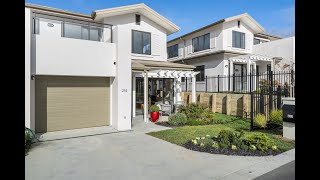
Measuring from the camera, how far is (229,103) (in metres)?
17.3

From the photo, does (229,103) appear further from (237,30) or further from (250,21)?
(250,21)

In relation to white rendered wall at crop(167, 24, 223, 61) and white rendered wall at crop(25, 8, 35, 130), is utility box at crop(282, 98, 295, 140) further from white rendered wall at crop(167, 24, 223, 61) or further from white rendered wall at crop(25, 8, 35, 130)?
white rendered wall at crop(167, 24, 223, 61)

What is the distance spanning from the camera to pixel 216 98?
18797mm

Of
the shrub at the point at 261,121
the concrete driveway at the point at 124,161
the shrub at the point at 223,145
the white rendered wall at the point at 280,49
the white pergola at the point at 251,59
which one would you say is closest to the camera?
the concrete driveway at the point at 124,161

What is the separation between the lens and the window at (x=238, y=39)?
23.8m

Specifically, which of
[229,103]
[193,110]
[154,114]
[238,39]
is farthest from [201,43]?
[154,114]

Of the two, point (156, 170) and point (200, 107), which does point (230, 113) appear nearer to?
point (200, 107)

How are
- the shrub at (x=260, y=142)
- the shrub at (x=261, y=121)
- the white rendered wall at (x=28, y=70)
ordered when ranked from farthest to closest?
the shrub at (x=261, y=121) < the white rendered wall at (x=28, y=70) < the shrub at (x=260, y=142)

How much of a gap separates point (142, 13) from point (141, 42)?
93.6 inches

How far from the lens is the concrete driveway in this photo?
5.85 meters

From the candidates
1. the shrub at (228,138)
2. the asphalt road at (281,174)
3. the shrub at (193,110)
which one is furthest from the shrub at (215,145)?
the shrub at (193,110)

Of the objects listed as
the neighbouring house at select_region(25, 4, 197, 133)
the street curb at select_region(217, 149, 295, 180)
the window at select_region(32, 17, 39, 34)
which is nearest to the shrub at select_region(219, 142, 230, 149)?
the street curb at select_region(217, 149, 295, 180)

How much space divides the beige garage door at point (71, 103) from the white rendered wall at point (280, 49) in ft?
57.7

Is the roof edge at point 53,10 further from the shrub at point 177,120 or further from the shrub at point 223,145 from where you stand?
the shrub at point 223,145
